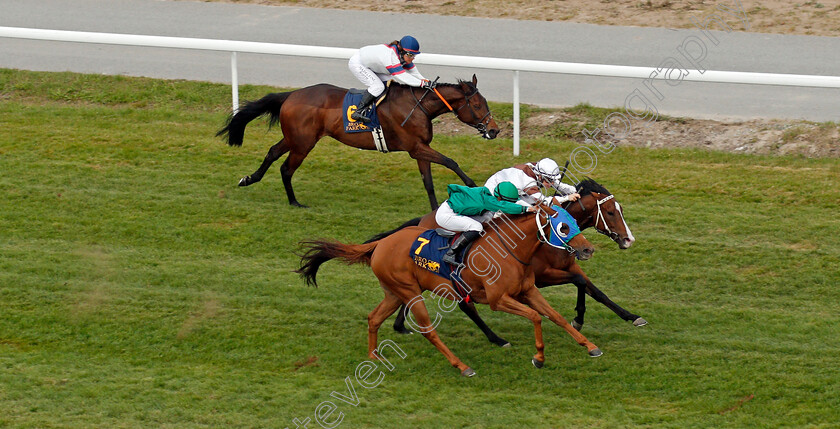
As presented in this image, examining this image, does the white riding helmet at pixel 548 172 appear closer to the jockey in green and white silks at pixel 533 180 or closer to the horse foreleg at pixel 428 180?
the jockey in green and white silks at pixel 533 180

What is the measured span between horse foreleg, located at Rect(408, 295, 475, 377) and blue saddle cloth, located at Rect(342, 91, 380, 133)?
2580 millimetres

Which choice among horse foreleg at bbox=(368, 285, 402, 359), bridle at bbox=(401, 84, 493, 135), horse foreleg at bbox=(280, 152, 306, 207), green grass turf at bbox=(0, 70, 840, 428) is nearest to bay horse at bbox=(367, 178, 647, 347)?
green grass turf at bbox=(0, 70, 840, 428)

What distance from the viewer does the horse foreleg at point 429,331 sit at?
6434 millimetres

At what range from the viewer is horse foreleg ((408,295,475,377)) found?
6434mm

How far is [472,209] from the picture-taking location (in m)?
6.44

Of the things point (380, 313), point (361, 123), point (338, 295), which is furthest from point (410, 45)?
point (380, 313)

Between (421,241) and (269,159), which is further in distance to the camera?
(269,159)

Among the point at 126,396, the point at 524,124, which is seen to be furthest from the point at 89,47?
the point at 126,396

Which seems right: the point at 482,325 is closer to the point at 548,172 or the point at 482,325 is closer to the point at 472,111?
the point at 548,172

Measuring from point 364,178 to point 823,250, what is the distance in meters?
3.95

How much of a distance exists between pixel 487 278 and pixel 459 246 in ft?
0.84

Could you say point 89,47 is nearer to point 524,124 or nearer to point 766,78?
point 524,124

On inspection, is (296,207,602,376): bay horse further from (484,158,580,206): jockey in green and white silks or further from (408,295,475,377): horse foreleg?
(484,158,580,206): jockey in green and white silks

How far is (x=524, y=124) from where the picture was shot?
34.4ft
